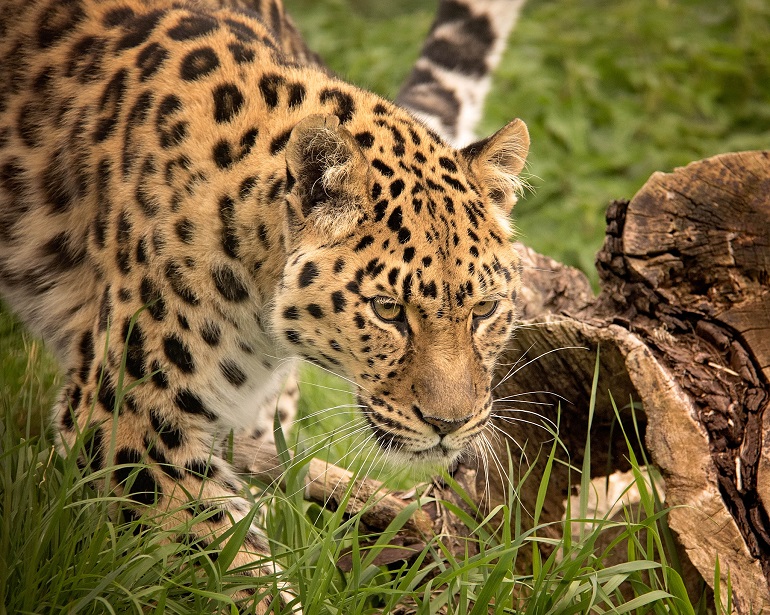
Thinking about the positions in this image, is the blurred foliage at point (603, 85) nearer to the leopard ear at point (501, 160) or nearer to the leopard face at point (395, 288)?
the leopard ear at point (501, 160)

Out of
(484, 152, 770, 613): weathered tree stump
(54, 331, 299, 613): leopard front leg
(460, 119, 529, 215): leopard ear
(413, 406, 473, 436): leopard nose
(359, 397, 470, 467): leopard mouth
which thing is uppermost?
(460, 119, 529, 215): leopard ear

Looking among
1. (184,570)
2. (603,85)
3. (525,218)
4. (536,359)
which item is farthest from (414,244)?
(603,85)

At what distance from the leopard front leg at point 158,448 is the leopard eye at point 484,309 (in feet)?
4.09

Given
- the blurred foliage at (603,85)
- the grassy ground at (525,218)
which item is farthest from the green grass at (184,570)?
the blurred foliage at (603,85)

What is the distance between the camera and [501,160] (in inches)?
188

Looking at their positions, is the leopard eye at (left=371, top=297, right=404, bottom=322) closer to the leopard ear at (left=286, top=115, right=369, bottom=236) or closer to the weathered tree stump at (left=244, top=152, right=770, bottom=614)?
the leopard ear at (left=286, top=115, right=369, bottom=236)

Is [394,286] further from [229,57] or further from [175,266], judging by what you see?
[229,57]

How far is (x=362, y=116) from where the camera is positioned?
4.63 metres

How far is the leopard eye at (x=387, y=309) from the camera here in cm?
426

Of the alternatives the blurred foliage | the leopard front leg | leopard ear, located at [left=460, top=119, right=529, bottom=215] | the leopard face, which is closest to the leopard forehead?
the leopard face

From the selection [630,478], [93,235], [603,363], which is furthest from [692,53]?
[93,235]

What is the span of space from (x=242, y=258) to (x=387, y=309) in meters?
0.72

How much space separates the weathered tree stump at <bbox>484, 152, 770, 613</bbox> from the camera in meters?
4.18

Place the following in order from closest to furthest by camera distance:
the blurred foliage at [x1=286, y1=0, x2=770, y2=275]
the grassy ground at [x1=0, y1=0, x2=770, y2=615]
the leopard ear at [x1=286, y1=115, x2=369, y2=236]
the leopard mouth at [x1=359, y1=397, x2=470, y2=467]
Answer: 1. the grassy ground at [x1=0, y1=0, x2=770, y2=615]
2. the leopard ear at [x1=286, y1=115, x2=369, y2=236]
3. the leopard mouth at [x1=359, y1=397, x2=470, y2=467]
4. the blurred foliage at [x1=286, y1=0, x2=770, y2=275]
